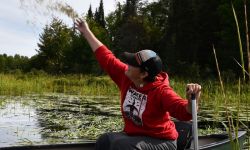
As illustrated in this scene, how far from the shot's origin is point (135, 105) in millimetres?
3852

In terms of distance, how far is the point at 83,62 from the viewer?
60.2 m

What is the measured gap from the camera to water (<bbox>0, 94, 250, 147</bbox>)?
7207mm

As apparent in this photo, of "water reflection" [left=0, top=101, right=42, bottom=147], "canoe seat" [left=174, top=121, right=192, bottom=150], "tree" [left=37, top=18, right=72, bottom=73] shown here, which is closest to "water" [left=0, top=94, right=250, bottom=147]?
"water reflection" [left=0, top=101, right=42, bottom=147]

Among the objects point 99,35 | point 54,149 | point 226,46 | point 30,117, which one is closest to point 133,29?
point 226,46

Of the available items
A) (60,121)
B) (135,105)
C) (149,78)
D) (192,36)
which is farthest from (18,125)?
(192,36)

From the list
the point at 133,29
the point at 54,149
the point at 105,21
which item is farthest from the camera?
the point at 105,21

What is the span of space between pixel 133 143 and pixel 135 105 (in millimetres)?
351

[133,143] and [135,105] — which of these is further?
[135,105]

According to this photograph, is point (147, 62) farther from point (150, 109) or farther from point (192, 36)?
point (192, 36)

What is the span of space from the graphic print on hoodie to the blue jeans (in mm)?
156

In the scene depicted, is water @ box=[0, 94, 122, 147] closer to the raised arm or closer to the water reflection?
the water reflection

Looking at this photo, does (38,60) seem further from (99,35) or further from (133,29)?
(133,29)

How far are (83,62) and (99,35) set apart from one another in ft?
13.5

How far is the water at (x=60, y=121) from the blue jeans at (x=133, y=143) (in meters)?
A: 2.06
